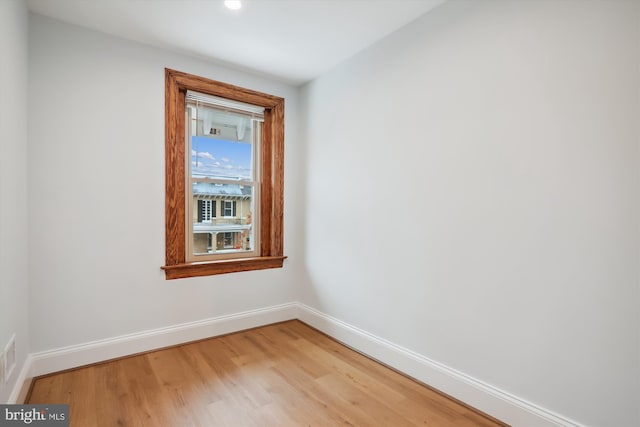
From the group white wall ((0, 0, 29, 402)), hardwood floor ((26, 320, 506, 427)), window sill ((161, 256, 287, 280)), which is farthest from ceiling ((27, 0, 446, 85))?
hardwood floor ((26, 320, 506, 427))

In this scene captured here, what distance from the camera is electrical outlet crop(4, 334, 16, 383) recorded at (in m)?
1.71

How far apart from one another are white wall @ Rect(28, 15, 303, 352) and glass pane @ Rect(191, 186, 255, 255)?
0.35 metres

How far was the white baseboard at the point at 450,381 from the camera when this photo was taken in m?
1.75

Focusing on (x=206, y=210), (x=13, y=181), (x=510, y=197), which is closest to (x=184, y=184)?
(x=206, y=210)

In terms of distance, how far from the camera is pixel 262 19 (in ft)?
7.69

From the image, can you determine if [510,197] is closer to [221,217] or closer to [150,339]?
[221,217]

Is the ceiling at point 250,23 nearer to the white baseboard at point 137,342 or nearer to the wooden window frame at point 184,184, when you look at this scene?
the wooden window frame at point 184,184

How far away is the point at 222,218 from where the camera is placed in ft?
10.8

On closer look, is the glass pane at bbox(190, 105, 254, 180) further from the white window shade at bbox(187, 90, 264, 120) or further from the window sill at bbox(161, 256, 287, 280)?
the window sill at bbox(161, 256, 287, 280)

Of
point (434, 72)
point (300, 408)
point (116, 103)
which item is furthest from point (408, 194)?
point (116, 103)

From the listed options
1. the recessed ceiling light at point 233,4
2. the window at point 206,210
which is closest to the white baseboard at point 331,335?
the window at point 206,210

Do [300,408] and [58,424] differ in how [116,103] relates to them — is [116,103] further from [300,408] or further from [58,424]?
[300,408]

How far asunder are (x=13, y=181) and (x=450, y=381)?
2.87 metres

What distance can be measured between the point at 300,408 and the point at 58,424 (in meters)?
1.27
